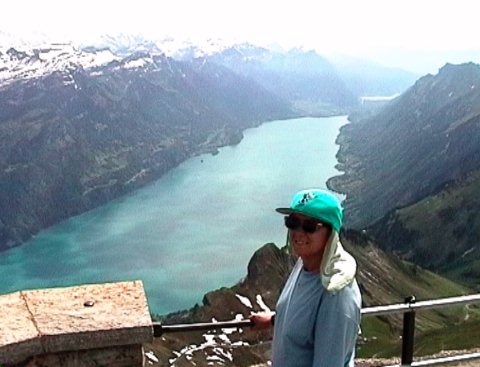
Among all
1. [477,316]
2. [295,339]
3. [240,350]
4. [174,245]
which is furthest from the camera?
[174,245]

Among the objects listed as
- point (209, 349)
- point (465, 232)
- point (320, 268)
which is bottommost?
point (465, 232)

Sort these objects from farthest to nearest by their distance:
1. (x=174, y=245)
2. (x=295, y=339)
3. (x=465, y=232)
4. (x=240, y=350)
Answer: (x=174, y=245) → (x=465, y=232) → (x=240, y=350) → (x=295, y=339)

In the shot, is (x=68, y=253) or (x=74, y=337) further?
(x=68, y=253)

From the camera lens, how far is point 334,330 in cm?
404

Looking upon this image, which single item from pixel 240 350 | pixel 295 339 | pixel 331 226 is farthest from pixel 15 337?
pixel 240 350

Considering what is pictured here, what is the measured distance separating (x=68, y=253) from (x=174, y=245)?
3032 centimetres

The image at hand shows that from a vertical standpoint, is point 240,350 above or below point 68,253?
above

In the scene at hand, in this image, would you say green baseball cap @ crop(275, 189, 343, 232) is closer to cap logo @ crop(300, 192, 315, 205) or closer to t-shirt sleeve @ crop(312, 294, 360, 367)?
cap logo @ crop(300, 192, 315, 205)

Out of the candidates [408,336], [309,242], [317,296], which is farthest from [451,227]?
[317,296]

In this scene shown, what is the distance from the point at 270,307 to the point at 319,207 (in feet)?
319

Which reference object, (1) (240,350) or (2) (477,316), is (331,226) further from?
(2) (477,316)

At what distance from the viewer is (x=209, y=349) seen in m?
85.8

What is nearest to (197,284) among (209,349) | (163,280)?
(163,280)

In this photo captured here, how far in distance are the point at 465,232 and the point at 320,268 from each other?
15569 cm
